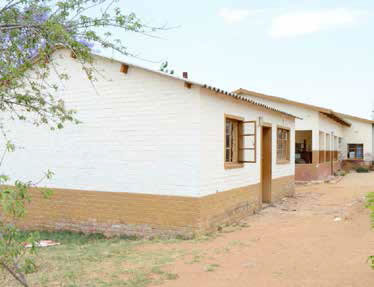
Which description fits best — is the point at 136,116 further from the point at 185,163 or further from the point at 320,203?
the point at 320,203

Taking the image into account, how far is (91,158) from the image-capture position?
32.2 feet

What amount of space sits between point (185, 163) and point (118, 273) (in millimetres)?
3053

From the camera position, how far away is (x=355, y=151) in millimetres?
30844

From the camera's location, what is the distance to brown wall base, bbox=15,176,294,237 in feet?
28.5

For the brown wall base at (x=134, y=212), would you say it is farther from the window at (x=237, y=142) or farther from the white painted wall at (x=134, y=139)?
the window at (x=237, y=142)

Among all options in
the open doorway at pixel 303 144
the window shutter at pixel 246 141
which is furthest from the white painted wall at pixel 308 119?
the window shutter at pixel 246 141

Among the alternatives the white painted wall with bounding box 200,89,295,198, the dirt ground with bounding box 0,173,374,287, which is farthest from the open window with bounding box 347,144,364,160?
the white painted wall with bounding box 200,89,295,198

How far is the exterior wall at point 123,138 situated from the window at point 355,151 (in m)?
25.0

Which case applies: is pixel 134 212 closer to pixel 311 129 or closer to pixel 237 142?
pixel 237 142

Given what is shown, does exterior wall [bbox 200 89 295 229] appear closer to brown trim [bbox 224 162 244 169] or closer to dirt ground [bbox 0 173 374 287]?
brown trim [bbox 224 162 244 169]

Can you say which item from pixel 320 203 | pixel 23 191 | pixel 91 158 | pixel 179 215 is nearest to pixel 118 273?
pixel 179 215

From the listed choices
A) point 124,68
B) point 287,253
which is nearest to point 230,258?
point 287,253

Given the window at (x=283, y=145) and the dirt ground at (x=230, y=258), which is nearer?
the dirt ground at (x=230, y=258)

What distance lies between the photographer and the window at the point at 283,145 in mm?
14555
